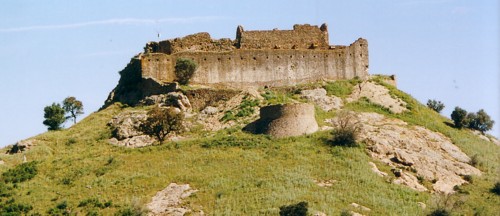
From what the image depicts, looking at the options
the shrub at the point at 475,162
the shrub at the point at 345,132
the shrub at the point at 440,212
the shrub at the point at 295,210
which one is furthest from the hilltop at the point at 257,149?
the shrub at the point at 295,210

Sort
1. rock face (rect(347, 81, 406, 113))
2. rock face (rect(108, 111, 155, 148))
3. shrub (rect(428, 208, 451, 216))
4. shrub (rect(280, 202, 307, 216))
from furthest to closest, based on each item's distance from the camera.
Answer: rock face (rect(347, 81, 406, 113)) < rock face (rect(108, 111, 155, 148)) < shrub (rect(428, 208, 451, 216)) < shrub (rect(280, 202, 307, 216))

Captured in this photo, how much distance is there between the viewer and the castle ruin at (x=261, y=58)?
219ft

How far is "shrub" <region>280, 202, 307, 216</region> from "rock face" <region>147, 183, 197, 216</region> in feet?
17.9

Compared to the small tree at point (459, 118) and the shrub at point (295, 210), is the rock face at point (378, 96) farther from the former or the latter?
the shrub at point (295, 210)

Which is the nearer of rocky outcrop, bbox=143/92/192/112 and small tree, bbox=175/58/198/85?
rocky outcrop, bbox=143/92/192/112

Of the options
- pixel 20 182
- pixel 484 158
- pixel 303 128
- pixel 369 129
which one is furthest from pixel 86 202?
pixel 484 158

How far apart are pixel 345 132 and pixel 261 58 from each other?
44.3 feet

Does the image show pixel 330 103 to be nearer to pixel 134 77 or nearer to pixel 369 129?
pixel 369 129

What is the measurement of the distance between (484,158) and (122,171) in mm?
23496

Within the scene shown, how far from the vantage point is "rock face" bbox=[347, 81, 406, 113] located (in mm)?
65312

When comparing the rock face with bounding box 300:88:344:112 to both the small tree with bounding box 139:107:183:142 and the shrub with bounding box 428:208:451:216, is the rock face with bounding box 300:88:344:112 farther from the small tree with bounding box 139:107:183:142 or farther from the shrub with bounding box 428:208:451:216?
the shrub with bounding box 428:208:451:216

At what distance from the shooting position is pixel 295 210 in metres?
46.2

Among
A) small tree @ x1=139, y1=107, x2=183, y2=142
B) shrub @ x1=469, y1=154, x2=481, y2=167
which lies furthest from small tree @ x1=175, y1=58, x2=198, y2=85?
shrub @ x1=469, y1=154, x2=481, y2=167

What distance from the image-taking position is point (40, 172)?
56375 millimetres
